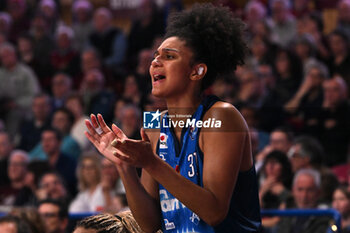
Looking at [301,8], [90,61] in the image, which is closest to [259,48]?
[301,8]

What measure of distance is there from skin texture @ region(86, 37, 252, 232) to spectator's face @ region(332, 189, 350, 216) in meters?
2.37

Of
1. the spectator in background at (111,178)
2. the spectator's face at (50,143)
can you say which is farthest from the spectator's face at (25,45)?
the spectator in background at (111,178)

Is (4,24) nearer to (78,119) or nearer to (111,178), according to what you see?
(78,119)

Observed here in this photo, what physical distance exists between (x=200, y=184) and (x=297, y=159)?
3.17m

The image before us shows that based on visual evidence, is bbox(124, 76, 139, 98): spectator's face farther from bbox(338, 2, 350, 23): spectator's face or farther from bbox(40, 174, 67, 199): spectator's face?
bbox(338, 2, 350, 23): spectator's face

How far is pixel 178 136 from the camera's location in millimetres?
2295

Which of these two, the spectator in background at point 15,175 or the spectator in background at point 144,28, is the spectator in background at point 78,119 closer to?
the spectator in background at point 15,175

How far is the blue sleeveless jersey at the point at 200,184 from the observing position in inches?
85.8

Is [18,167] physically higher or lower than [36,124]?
lower

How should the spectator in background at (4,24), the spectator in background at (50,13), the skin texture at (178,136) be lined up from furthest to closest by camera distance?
the spectator in background at (50,13) → the spectator in background at (4,24) → the skin texture at (178,136)

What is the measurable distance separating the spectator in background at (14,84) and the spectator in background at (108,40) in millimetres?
999

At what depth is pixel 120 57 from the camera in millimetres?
8602

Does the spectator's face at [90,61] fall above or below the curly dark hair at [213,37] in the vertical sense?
below

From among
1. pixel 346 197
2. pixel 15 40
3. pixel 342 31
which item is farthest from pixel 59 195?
pixel 15 40
